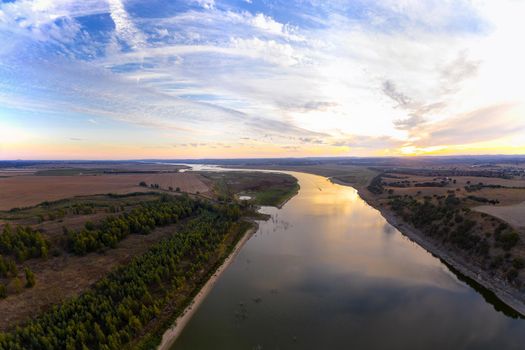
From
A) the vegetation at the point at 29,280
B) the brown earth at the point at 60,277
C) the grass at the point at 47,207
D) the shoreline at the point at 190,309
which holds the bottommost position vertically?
the shoreline at the point at 190,309

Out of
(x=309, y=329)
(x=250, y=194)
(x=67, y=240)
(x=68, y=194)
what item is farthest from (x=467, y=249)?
(x=68, y=194)

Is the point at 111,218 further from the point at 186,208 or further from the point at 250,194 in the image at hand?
the point at 250,194

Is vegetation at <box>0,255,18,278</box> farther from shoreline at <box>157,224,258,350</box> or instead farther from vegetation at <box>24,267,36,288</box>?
shoreline at <box>157,224,258,350</box>

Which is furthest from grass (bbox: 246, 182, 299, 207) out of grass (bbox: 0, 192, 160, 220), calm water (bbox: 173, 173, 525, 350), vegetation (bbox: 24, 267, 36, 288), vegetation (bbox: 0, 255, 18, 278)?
vegetation (bbox: 0, 255, 18, 278)

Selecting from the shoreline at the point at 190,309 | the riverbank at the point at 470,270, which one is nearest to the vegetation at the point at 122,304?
the shoreline at the point at 190,309

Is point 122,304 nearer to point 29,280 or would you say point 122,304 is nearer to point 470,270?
point 29,280

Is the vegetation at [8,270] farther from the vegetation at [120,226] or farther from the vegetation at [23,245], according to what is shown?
the vegetation at [120,226]
